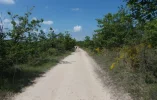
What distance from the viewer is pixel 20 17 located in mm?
15703

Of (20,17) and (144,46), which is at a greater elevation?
(20,17)

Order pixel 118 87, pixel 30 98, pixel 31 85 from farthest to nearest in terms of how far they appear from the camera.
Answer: pixel 31 85
pixel 118 87
pixel 30 98

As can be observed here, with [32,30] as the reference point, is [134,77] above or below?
below

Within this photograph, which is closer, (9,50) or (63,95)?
(63,95)

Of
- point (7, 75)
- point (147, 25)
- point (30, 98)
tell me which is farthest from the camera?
point (7, 75)

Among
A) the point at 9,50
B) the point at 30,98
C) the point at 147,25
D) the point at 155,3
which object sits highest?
the point at 155,3

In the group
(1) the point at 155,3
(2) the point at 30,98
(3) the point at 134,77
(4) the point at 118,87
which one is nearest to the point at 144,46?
(3) the point at 134,77

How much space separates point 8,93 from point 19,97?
1.82 feet

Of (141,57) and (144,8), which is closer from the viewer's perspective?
(144,8)

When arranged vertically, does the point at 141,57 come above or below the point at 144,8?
below

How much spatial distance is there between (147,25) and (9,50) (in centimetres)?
734

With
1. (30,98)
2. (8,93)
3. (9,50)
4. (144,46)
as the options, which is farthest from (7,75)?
(144,46)

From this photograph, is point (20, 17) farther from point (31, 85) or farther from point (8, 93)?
point (8, 93)

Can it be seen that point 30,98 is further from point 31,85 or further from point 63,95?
point 31,85
